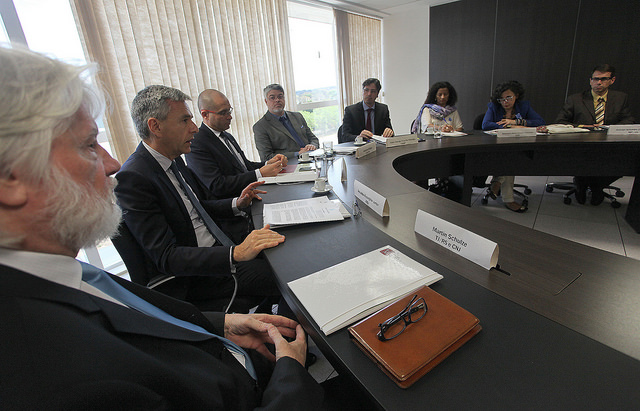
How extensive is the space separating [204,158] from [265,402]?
1749 millimetres

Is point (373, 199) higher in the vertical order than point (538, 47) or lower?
lower

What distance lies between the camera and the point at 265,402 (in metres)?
0.60

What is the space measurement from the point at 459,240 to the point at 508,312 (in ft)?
0.91

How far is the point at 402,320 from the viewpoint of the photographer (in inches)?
23.6

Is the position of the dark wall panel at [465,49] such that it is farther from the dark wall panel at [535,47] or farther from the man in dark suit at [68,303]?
the man in dark suit at [68,303]

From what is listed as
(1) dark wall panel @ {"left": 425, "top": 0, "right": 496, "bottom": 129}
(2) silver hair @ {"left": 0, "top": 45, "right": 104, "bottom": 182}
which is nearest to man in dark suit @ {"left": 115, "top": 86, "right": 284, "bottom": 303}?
(2) silver hair @ {"left": 0, "top": 45, "right": 104, "bottom": 182}

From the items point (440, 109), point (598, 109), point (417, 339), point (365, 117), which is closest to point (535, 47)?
point (598, 109)

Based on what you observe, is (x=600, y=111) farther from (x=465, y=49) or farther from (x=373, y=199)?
(x=373, y=199)

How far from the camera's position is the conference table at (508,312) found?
484 mm

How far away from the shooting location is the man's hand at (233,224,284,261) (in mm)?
1050

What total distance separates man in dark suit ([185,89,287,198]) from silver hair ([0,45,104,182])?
146 cm

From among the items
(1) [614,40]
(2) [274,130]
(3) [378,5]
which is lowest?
(2) [274,130]

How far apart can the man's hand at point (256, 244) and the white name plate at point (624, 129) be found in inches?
120

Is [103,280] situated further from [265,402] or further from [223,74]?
[223,74]
